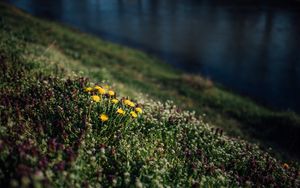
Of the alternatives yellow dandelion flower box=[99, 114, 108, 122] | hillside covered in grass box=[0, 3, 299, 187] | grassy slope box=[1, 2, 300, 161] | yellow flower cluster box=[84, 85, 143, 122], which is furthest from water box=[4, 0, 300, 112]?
yellow dandelion flower box=[99, 114, 108, 122]

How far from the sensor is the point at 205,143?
19.2 feet

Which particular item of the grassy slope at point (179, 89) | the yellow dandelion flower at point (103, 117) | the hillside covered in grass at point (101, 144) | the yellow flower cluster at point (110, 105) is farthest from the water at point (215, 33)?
the yellow dandelion flower at point (103, 117)

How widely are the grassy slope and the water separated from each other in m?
3.40

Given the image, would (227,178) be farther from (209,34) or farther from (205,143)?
(209,34)

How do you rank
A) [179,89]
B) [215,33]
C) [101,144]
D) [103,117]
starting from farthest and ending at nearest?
[215,33] < [179,89] < [103,117] < [101,144]

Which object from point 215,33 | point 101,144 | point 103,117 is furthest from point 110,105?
point 215,33

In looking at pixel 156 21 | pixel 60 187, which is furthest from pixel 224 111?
Result: pixel 156 21

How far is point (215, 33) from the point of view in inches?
1163

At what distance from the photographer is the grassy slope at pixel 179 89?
463 inches

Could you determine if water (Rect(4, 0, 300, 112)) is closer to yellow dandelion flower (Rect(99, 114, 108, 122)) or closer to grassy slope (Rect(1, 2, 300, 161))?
grassy slope (Rect(1, 2, 300, 161))

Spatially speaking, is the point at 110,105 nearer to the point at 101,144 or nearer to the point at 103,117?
the point at 103,117

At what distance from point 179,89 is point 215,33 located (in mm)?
15279

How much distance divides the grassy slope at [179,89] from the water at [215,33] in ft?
11.2

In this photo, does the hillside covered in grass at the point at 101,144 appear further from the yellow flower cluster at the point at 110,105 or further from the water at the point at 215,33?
the water at the point at 215,33
